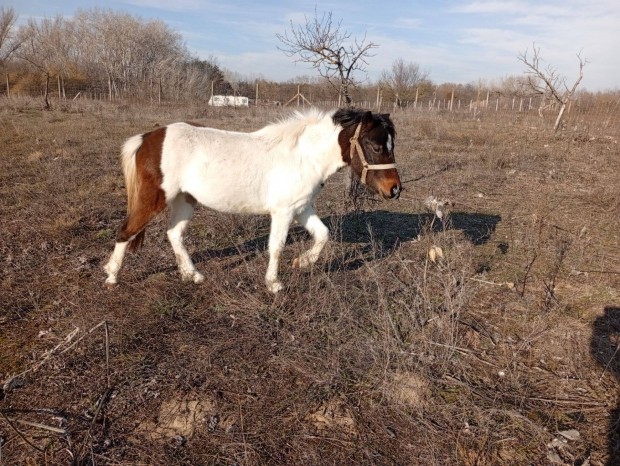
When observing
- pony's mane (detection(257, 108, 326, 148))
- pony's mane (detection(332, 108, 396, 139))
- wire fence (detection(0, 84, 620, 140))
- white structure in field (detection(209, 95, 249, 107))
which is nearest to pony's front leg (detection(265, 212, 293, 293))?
pony's mane (detection(257, 108, 326, 148))

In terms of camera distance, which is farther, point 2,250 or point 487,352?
point 2,250

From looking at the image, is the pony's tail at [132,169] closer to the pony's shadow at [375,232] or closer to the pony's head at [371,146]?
the pony's shadow at [375,232]

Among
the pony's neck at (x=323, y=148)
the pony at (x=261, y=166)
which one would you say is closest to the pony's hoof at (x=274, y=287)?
the pony at (x=261, y=166)

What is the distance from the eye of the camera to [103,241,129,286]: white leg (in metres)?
4.16

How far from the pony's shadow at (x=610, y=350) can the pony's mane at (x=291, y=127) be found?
10.5 feet

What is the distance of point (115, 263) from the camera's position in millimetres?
4188

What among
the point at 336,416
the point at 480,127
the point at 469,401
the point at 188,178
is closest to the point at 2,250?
the point at 188,178

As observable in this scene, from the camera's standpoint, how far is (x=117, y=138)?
1347cm

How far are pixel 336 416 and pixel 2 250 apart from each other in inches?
177

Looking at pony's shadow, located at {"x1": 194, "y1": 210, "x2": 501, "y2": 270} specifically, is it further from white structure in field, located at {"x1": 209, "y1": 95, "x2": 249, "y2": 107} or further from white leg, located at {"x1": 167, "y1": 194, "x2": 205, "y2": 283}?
white structure in field, located at {"x1": 209, "y1": 95, "x2": 249, "y2": 107}

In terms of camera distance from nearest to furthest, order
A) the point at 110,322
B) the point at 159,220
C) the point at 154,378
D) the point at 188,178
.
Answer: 1. the point at 154,378
2. the point at 110,322
3. the point at 188,178
4. the point at 159,220

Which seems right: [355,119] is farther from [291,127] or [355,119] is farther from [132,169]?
[132,169]

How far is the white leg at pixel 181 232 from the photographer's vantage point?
445 centimetres

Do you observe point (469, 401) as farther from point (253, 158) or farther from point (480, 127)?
point (480, 127)
